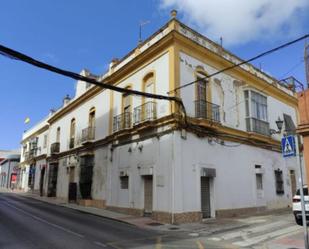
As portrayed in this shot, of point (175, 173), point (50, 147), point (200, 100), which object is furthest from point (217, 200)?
point (50, 147)

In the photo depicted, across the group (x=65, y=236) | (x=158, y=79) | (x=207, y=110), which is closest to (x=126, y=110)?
(x=158, y=79)

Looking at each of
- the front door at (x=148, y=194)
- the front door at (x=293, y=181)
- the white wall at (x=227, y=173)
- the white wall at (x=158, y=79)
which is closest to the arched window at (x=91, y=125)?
the white wall at (x=158, y=79)

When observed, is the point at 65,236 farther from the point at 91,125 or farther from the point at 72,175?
the point at 72,175

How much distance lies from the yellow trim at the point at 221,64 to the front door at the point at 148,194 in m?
→ 6.87

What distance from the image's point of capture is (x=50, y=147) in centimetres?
3188

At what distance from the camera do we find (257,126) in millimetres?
20328

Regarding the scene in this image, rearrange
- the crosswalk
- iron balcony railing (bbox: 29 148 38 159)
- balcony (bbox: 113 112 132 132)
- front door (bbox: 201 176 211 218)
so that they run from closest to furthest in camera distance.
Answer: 1. the crosswalk
2. front door (bbox: 201 176 211 218)
3. balcony (bbox: 113 112 132 132)
4. iron balcony railing (bbox: 29 148 38 159)

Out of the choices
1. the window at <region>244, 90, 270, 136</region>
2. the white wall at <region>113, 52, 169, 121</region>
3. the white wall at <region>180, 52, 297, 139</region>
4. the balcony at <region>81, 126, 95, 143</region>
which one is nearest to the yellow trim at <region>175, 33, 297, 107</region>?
the white wall at <region>180, 52, 297, 139</region>

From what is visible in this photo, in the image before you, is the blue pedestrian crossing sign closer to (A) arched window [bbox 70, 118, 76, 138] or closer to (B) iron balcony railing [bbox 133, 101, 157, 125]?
(B) iron balcony railing [bbox 133, 101, 157, 125]

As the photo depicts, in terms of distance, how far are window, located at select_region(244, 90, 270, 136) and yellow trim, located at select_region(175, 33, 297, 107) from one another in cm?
91

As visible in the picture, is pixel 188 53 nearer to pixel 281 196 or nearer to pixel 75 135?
pixel 281 196

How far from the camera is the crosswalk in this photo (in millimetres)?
10034

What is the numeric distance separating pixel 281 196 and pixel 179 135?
10.8 m

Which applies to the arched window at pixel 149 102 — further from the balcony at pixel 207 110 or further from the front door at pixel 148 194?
the front door at pixel 148 194
